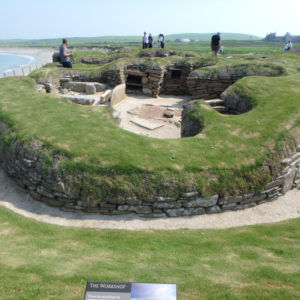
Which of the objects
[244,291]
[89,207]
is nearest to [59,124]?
[89,207]

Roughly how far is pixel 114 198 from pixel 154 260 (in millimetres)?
2557

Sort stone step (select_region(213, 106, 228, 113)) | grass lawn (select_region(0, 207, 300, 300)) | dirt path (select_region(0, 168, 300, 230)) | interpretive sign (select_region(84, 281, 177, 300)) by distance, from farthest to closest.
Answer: stone step (select_region(213, 106, 228, 113)) → dirt path (select_region(0, 168, 300, 230)) → grass lawn (select_region(0, 207, 300, 300)) → interpretive sign (select_region(84, 281, 177, 300))

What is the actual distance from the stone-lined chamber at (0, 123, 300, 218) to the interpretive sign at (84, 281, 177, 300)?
3735 mm

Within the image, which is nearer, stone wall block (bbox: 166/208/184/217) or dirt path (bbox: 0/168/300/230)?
dirt path (bbox: 0/168/300/230)

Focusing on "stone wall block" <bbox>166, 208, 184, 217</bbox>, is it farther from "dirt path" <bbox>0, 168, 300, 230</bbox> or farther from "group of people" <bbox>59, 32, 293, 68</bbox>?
"group of people" <bbox>59, 32, 293, 68</bbox>

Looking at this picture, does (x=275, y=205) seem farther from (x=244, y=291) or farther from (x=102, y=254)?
(x=102, y=254)

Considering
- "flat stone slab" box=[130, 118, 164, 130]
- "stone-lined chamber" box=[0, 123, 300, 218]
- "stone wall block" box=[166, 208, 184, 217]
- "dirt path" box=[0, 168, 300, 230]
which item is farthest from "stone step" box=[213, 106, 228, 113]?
"stone wall block" box=[166, 208, 184, 217]

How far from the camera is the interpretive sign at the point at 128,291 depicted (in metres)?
3.67

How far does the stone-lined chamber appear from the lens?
7.64m

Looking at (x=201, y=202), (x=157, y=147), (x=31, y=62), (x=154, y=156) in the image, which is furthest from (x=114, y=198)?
(x=31, y=62)

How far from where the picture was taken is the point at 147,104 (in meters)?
17.7

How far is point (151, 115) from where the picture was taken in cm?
1565

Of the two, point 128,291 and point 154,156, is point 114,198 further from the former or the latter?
point 128,291

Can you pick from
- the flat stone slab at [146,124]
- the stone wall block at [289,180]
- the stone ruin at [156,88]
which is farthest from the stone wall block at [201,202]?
the flat stone slab at [146,124]
